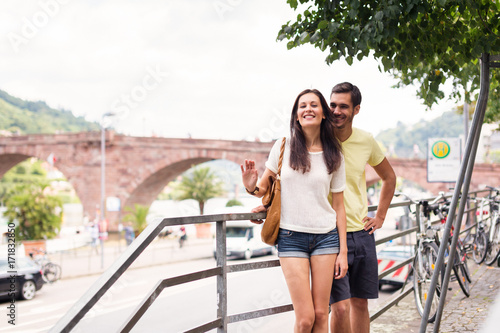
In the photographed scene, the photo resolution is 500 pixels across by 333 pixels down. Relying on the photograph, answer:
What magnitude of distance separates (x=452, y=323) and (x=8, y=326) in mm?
12131

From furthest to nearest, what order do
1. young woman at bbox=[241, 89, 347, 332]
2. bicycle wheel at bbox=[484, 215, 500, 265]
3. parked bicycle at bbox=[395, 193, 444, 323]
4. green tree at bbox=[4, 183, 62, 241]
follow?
green tree at bbox=[4, 183, 62, 241], bicycle wheel at bbox=[484, 215, 500, 265], parked bicycle at bbox=[395, 193, 444, 323], young woman at bbox=[241, 89, 347, 332]

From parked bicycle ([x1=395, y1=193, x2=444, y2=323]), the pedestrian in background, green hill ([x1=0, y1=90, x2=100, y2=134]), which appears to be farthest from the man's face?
green hill ([x1=0, y1=90, x2=100, y2=134])

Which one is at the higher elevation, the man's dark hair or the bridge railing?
the man's dark hair

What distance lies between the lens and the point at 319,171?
239 centimetres

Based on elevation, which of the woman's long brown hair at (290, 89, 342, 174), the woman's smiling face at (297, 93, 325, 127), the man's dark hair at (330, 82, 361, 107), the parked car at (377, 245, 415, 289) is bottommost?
the parked car at (377, 245, 415, 289)

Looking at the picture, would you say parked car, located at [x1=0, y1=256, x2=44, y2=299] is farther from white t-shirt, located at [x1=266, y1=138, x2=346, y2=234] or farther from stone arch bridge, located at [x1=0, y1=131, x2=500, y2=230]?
stone arch bridge, located at [x1=0, y1=131, x2=500, y2=230]

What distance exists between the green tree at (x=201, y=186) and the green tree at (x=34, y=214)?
14.3 meters

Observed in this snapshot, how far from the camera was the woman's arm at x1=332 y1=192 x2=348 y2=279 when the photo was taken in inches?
95.8

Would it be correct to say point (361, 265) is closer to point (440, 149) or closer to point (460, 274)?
point (460, 274)

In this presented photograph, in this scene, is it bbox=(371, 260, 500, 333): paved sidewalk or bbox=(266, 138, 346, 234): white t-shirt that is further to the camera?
bbox=(371, 260, 500, 333): paved sidewalk

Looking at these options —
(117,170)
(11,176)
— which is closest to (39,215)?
(117,170)

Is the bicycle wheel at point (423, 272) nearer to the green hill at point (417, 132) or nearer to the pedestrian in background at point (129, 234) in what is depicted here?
the pedestrian in background at point (129, 234)

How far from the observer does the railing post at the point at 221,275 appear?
253 cm

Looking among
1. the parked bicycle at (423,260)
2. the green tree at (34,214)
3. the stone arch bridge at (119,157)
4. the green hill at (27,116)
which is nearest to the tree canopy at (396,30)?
the parked bicycle at (423,260)
